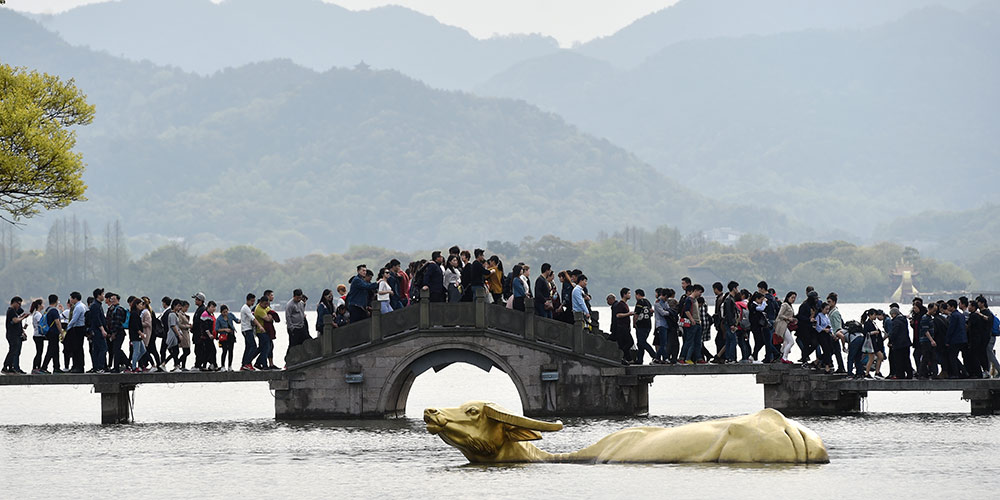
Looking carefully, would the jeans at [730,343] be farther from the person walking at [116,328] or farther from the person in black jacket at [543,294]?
the person walking at [116,328]

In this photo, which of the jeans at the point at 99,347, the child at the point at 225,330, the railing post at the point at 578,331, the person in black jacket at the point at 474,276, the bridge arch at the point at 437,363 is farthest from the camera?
the child at the point at 225,330

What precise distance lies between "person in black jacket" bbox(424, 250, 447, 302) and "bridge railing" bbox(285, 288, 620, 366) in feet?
1.22

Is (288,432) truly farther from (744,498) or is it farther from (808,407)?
(744,498)

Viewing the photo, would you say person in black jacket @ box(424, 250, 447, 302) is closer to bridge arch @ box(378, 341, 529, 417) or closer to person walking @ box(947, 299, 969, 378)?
bridge arch @ box(378, 341, 529, 417)

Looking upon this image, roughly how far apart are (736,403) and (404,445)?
2394cm

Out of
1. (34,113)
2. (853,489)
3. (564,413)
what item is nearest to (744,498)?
(853,489)

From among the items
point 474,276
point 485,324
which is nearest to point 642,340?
point 485,324

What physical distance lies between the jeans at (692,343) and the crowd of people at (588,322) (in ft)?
0.08

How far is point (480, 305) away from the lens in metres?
37.3

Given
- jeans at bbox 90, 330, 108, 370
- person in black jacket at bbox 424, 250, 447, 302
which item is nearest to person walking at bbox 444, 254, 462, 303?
person in black jacket at bbox 424, 250, 447, 302

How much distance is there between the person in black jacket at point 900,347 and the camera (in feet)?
121

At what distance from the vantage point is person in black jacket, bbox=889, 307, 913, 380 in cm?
3675

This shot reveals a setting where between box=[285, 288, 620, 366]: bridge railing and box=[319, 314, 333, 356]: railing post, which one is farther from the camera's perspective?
box=[319, 314, 333, 356]: railing post

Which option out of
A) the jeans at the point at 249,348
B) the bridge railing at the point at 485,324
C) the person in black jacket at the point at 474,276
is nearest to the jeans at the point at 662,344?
the bridge railing at the point at 485,324
